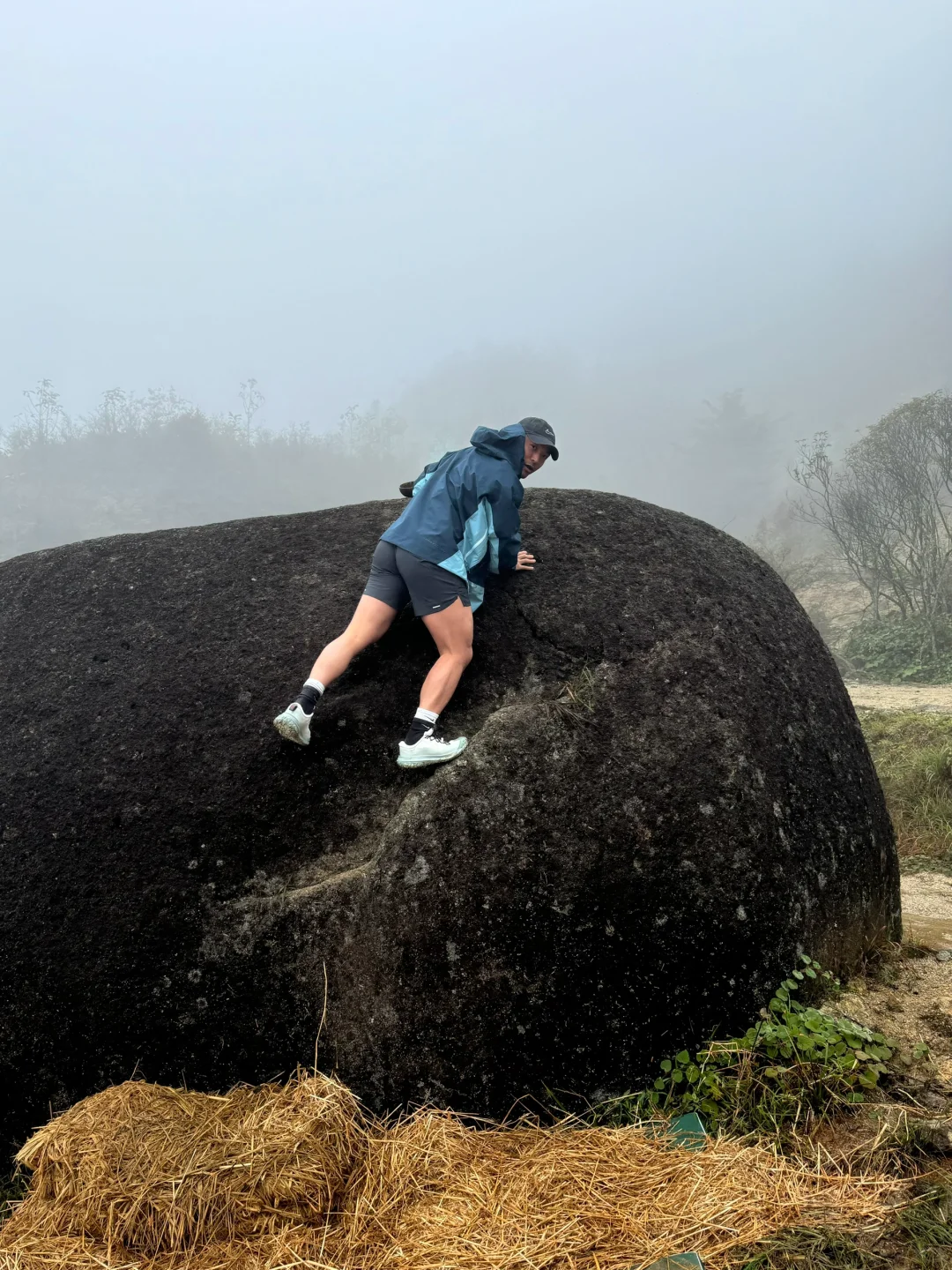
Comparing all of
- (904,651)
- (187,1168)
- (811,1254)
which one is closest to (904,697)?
(904,651)

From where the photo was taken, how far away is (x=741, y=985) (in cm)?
308

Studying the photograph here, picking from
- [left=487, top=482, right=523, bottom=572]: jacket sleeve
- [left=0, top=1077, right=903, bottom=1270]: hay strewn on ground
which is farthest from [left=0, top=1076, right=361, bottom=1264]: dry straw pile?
[left=487, top=482, right=523, bottom=572]: jacket sleeve

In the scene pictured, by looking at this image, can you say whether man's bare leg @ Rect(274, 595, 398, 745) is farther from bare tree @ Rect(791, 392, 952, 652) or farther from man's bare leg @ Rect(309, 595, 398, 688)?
bare tree @ Rect(791, 392, 952, 652)

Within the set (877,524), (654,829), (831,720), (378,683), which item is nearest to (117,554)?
(378,683)

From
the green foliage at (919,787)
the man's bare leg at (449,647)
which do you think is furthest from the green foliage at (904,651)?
the man's bare leg at (449,647)

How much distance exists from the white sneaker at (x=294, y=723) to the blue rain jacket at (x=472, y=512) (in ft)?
2.80

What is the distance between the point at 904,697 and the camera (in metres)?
16.7

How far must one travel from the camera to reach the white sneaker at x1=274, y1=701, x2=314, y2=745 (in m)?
3.31

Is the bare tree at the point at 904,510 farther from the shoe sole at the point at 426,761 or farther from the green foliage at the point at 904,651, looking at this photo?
the shoe sole at the point at 426,761

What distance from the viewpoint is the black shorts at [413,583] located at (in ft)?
11.8

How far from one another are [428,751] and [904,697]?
16162 mm

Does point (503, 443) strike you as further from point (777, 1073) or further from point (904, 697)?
point (904, 697)

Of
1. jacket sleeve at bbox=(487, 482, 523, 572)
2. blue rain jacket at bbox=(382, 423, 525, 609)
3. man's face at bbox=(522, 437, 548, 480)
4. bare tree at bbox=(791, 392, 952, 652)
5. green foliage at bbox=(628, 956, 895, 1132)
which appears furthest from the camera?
→ bare tree at bbox=(791, 392, 952, 652)

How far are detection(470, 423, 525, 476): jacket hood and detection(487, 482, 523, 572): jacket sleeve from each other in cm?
15
